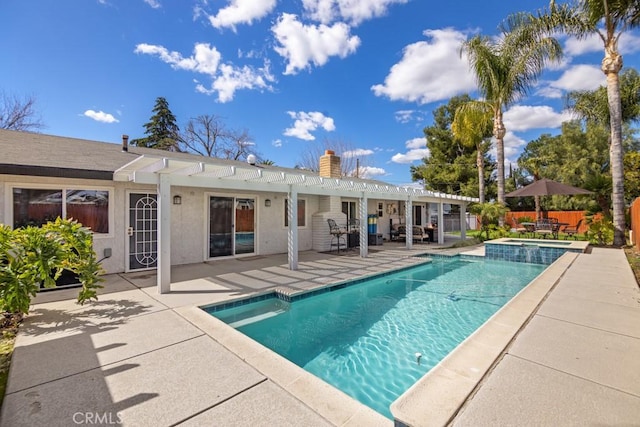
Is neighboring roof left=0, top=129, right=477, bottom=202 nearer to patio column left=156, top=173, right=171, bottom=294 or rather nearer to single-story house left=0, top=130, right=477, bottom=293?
single-story house left=0, top=130, right=477, bottom=293

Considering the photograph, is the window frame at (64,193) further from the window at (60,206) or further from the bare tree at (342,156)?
the bare tree at (342,156)

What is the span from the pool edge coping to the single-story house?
202 inches

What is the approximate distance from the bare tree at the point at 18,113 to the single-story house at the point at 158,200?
14.8 meters

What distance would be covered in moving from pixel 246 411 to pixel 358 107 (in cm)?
2306

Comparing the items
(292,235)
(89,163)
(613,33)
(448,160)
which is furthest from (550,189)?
(89,163)

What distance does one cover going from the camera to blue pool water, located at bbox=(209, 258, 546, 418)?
359cm

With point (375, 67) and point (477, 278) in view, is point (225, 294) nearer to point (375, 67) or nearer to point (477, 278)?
point (477, 278)

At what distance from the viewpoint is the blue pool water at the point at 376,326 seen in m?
3.59

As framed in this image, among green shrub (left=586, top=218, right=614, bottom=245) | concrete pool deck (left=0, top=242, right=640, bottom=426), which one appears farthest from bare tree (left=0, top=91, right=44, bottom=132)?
green shrub (left=586, top=218, right=614, bottom=245)

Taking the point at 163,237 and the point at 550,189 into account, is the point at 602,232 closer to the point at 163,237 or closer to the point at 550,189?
the point at 550,189

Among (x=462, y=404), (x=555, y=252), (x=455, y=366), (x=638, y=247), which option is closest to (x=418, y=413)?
(x=462, y=404)

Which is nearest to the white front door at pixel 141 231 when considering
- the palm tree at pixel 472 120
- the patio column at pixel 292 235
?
the patio column at pixel 292 235

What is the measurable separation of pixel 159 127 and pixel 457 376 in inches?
1465

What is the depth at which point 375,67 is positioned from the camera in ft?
56.0
